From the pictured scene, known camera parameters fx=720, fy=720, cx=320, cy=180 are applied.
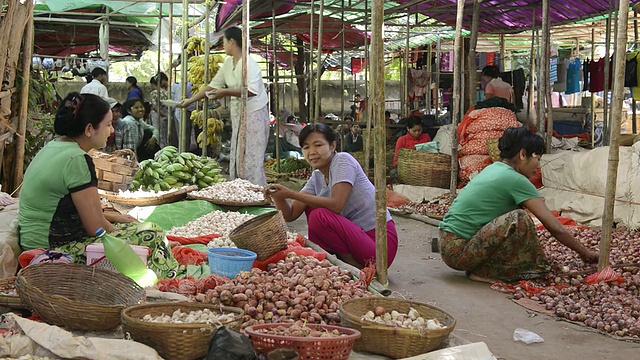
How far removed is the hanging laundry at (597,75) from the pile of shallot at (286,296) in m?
9.14

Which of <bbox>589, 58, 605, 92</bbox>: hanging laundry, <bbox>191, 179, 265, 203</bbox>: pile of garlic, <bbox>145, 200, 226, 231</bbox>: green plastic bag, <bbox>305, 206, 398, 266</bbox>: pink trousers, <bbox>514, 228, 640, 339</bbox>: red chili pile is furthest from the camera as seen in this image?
<bbox>589, 58, 605, 92</bbox>: hanging laundry

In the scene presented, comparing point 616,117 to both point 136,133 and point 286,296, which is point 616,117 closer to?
point 286,296

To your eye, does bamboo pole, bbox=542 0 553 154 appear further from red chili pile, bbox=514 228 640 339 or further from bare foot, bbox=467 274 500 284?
bare foot, bbox=467 274 500 284

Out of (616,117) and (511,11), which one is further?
(511,11)

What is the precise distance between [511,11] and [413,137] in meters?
2.93

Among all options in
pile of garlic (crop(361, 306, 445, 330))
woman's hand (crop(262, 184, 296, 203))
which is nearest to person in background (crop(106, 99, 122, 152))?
woman's hand (crop(262, 184, 296, 203))

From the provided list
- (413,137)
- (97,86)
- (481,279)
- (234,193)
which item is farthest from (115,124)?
(481,279)

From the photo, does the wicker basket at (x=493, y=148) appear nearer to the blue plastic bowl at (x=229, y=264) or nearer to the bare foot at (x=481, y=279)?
the bare foot at (x=481, y=279)

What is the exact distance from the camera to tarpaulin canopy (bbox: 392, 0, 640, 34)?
10.3m

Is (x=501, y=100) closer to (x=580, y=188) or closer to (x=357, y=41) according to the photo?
(x=580, y=188)

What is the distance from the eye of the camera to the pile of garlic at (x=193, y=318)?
9.00ft

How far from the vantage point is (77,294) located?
319 centimetres

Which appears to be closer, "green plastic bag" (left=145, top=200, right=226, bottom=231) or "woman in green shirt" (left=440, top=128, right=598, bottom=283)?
"woman in green shirt" (left=440, top=128, right=598, bottom=283)

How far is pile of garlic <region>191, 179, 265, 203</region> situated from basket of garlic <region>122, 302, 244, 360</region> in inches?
151
